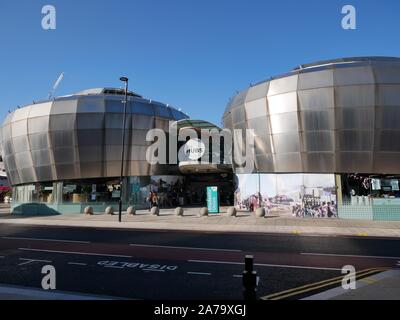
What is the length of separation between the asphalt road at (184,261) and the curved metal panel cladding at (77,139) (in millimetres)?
21680

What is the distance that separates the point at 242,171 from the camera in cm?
3281

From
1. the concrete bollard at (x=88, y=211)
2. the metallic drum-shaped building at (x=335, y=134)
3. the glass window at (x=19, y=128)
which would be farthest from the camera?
the glass window at (x=19, y=128)

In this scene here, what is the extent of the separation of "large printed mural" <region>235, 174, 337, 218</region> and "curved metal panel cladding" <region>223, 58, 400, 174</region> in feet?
2.61

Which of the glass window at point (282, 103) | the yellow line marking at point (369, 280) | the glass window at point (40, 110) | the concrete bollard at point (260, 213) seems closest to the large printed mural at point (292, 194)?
the concrete bollard at point (260, 213)

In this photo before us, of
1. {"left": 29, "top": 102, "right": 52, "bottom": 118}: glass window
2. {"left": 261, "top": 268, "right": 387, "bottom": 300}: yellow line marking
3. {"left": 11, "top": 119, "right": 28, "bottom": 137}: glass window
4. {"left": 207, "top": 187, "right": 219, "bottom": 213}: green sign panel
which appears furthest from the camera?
{"left": 11, "top": 119, "right": 28, "bottom": 137}: glass window

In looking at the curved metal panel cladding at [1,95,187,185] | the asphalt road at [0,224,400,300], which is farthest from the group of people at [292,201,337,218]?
the curved metal panel cladding at [1,95,187,185]

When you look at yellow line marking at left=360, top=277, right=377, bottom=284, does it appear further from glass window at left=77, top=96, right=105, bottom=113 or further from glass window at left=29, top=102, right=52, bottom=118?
glass window at left=29, top=102, right=52, bottom=118

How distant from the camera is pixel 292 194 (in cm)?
2884

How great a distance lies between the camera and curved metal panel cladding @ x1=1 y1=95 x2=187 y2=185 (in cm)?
3809

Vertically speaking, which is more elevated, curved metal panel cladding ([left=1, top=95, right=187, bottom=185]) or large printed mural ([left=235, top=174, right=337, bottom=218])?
curved metal panel cladding ([left=1, top=95, right=187, bottom=185])

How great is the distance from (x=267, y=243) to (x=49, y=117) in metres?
31.4

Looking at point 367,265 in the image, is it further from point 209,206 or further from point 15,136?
point 15,136

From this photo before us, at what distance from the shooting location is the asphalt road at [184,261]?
8203 millimetres

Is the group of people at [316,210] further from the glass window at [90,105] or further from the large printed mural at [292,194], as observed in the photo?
the glass window at [90,105]
